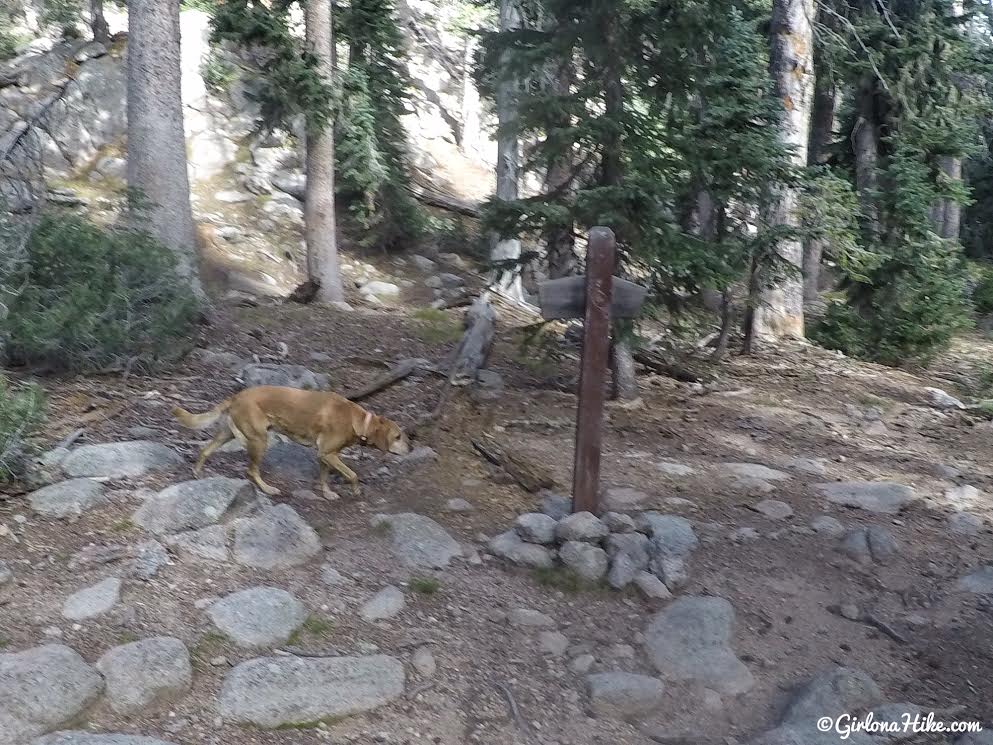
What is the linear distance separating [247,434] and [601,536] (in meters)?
2.80

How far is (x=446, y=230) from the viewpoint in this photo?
21.0 metres

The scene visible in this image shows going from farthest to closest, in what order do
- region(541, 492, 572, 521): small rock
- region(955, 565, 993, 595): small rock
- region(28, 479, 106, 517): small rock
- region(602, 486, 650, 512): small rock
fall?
region(602, 486, 650, 512): small rock, region(541, 492, 572, 521): small rock, region(955, 565, 993, 595): small rock, region(28, 479, 106, 517): small rock

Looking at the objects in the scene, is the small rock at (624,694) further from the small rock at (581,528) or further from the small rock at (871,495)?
the small rock at (871,495)

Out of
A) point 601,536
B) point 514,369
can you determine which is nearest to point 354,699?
point 601,536

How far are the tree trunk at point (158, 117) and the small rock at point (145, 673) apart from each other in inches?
270

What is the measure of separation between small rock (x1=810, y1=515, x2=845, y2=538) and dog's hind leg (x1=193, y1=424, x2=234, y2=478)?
4829 mm

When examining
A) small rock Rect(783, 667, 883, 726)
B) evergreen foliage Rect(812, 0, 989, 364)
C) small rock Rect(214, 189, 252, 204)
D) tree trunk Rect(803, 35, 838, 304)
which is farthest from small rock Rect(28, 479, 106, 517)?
tree trunk Rect(803, 35, 838, 304)

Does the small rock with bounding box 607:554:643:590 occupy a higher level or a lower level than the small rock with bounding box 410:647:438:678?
higher

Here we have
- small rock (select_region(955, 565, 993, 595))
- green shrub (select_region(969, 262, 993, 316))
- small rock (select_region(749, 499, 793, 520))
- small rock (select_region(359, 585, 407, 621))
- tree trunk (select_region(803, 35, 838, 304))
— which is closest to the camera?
small rock (select_region(359, 585, 407, 621))

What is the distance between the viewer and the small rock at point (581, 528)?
21.6 ft

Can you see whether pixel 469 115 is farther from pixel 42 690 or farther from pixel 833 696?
pixel 42 690

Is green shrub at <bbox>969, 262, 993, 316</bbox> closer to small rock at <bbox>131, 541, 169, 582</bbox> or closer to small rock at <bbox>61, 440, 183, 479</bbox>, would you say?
small rock at <bbox>61, 440, 183, 479</bbox>

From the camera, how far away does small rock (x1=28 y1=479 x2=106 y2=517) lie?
19.8ft

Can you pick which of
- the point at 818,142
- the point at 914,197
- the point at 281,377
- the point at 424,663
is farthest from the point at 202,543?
the point at 818,142
